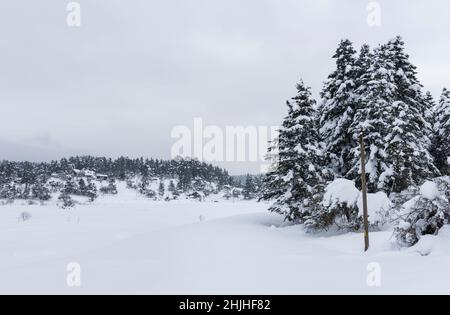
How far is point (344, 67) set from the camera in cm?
2903

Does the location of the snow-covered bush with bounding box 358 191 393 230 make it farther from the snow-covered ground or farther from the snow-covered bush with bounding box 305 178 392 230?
the snow-covered ground

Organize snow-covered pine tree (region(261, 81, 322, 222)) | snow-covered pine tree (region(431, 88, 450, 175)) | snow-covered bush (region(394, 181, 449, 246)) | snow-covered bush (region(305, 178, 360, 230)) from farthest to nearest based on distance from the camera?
snow-covered pine tree (region(431, 88, 450, 175)) < snow-covered pine tree (region(261, 81, 322, 222)) < snow-covered bush (region(305, 178, 360, 230)) < snow-covered bush (region(394, 181, 449, 246))

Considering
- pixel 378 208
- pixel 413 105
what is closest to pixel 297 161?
pixel 378 208

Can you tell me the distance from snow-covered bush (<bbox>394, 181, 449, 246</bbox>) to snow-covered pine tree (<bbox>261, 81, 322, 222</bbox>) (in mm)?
9052

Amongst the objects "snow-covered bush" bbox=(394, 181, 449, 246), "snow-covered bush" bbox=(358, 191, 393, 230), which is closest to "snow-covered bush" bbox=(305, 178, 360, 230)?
"snow-covered bush" bbox=(358, 191, 393, 230)

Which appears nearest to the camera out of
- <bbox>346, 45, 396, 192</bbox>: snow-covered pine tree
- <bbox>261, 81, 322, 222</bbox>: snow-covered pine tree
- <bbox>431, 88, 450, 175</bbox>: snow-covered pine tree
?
<bbox>346, 45, 396, 192</bbox>: snow-covered pine tree

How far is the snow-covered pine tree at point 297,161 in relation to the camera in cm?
2742

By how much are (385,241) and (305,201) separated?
7.61 meters

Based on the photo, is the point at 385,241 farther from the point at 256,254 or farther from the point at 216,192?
the point at 216,192

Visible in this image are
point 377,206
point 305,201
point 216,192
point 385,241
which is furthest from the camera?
point 216,192

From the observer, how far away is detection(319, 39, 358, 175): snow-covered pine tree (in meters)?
28.1

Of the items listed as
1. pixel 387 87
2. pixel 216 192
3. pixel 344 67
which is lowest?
pixel 216 192

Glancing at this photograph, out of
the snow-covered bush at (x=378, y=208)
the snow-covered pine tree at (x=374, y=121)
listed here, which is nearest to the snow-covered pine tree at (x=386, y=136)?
the snow-covered pine tree at (x=374, y=121)

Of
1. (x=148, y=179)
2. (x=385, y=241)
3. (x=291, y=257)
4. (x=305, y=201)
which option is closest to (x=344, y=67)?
(x=305, y=201)
